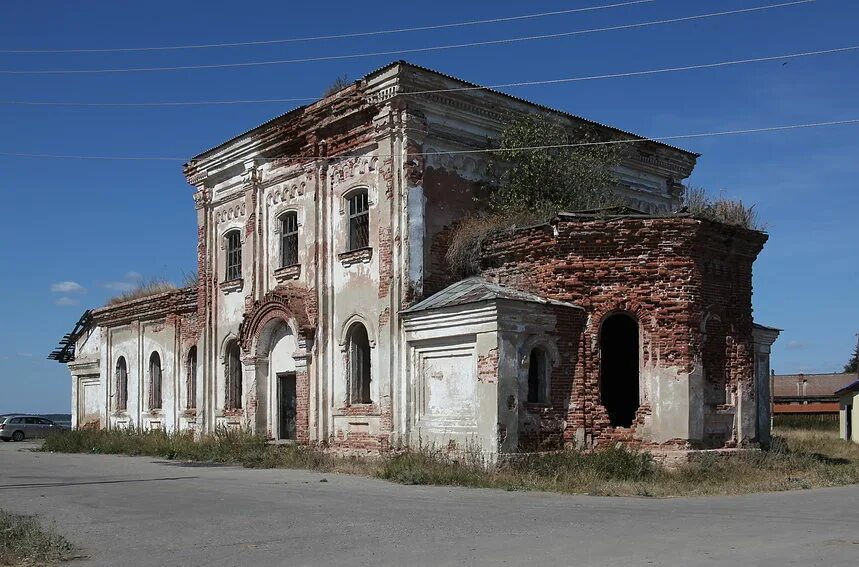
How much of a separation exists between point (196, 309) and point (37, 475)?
32.4 feet

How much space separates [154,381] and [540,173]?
16.3m

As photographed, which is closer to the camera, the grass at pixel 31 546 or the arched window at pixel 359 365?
the grass at pixel 31 546

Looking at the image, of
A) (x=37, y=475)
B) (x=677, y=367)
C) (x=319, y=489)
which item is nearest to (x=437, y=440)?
(x=319, y=489)

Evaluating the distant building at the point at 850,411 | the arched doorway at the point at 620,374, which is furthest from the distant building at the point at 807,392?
the arched doorway at the point at 620,374

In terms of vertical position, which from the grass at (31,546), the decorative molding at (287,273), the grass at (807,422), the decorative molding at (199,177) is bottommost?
the grass at (807,422)

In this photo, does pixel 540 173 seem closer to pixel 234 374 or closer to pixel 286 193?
pixel 286 193

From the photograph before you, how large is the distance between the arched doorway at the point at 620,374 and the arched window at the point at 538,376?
2.45 metres

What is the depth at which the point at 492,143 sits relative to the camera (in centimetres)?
2248

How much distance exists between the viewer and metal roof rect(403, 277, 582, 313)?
1833cm

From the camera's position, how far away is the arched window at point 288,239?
24203 millimetres

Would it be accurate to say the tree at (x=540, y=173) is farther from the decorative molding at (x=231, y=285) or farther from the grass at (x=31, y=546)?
the grass at (x=31, y=546)

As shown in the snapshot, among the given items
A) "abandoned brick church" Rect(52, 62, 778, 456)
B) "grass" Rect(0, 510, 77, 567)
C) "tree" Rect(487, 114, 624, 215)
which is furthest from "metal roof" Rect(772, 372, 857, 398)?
"grass" Rect(0, 510, 77, 567)

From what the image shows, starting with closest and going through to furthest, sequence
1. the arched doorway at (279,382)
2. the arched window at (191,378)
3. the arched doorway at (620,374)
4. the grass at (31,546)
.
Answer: the grass at (31,546) < the arched doorway at (620,374) < the arched doorway at (279,382) < the arched window at (191,378)

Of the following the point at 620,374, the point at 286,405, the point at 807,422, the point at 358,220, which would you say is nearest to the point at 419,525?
the point at 620,374
